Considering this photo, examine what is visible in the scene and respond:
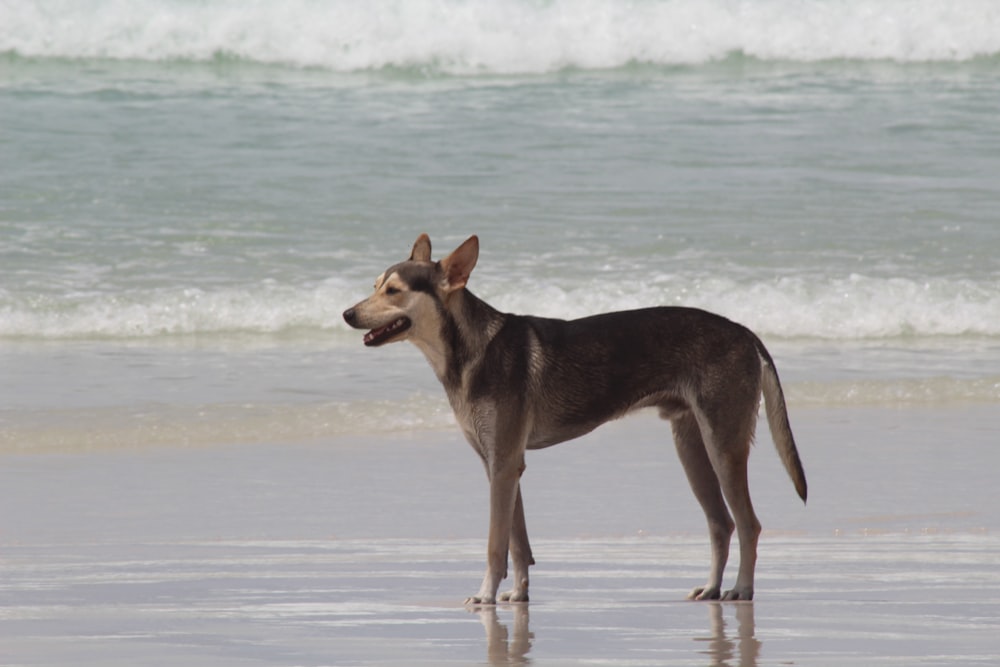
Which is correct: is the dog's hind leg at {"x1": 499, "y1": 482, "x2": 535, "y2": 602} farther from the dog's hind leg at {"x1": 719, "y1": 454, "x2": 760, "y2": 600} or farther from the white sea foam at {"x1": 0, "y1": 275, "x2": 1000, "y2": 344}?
the white sea foam at {"x1": 0, "y1": 275, "x2": 1000, "y2": 344}

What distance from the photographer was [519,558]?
15.9ft

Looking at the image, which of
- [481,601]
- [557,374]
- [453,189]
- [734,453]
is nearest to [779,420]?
[734,453]

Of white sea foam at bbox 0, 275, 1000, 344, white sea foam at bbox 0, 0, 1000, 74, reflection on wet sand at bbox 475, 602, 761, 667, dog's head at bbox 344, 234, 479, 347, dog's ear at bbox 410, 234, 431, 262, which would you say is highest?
white sea foam at bbox 0, 0, 1000, 74

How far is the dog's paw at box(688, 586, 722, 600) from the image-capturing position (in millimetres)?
4797

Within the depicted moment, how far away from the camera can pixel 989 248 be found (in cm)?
1430

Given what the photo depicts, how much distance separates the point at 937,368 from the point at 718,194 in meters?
5.90

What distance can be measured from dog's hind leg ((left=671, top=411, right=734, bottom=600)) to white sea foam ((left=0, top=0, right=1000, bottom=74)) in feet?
53.5

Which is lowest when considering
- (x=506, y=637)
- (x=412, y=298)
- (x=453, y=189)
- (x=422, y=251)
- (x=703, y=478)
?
(x=506, y=637)

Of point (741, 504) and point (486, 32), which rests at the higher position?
point (486, 32)

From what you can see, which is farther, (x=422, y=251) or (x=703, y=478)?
(x=703, y=478)

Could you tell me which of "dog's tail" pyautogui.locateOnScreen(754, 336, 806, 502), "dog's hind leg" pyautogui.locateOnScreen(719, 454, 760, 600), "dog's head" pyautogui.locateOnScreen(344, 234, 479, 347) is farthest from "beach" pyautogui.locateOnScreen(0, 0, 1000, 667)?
"dog's head" pyautogui.locateOnScreen(344, 234, 479, 347)

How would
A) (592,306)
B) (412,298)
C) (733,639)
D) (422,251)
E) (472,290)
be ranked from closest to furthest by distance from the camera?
(733,639) < (412,298) < (422,251) < (592,306) < (472,290)

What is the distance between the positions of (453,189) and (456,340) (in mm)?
11463

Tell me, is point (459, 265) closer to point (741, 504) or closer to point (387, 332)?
point (387, 332)
